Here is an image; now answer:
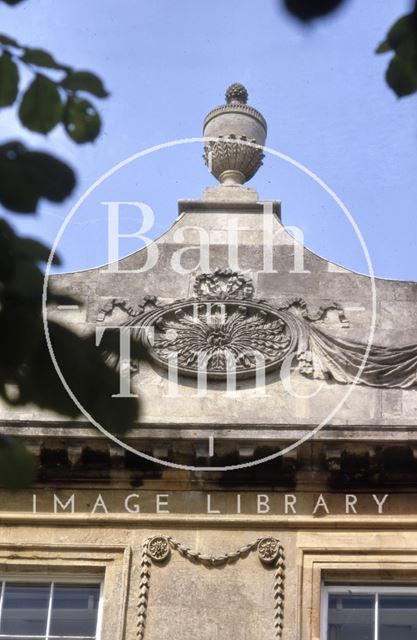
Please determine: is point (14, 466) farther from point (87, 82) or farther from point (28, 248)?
point (87, 82)

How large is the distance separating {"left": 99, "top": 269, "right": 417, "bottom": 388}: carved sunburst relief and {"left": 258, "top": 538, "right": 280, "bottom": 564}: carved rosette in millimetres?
1402

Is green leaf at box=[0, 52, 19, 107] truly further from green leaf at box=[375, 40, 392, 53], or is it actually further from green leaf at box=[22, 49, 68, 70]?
green leaf at box=[375, 40, 392, 53]

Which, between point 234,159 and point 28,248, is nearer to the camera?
point 28,248

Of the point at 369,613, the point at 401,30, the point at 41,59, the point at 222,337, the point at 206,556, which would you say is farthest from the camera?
the point at 222,337

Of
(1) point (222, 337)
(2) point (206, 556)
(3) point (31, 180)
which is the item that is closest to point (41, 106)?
(3) point (31, 180)

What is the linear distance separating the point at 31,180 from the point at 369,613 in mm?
6862

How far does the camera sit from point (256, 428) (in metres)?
11.4

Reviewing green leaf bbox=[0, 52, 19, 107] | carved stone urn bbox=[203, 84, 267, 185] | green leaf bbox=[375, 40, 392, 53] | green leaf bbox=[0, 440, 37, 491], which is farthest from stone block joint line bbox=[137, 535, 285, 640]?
green leaf bbox=[375, 40, 392, 53]

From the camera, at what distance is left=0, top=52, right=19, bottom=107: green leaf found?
4.86 m

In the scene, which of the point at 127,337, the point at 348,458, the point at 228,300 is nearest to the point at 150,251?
the point at 228,300

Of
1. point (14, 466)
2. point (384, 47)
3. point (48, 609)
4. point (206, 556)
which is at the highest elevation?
point (206, 556)

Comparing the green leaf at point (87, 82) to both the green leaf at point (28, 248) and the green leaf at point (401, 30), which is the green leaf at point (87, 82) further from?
the green leaf at point (401, 30)

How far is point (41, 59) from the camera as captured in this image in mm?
4848

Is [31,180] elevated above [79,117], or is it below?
below
